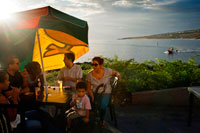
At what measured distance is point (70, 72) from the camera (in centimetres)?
429

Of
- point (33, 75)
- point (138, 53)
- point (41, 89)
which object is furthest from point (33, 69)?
point (138, 53)

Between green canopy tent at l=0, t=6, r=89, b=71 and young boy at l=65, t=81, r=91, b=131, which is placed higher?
green canopy tent at l=0, t=6, r=89, b=71

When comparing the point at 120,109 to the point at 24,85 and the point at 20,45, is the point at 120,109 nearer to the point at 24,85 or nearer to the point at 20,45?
the point at 24,85

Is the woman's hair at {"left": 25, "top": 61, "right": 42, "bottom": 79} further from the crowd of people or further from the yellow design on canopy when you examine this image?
the yellow design on canopy

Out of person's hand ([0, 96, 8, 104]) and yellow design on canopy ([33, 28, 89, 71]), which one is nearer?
person's hand ([0, 96, 8, 104])

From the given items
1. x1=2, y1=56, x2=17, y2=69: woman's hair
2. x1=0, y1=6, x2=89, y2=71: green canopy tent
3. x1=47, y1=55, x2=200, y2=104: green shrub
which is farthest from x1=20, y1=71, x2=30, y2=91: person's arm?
x1=47, y1=55, x2=200, y2=104: green shrub

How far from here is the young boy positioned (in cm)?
306

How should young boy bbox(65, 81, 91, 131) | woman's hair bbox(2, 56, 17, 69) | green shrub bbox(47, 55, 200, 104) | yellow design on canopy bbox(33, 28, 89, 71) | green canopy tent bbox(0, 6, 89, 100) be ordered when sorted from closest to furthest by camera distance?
1. green canopy tent bbox(0, 6, 89, 100)
2. young boy bbox(65, 81, 91, 131)
3. woman's hair bbox(2, 56, 17, 69)
4. yellow design on canopy bbox(33, 28, 89, 71)
5. green shrub bbox(47, 55, 200, 104)

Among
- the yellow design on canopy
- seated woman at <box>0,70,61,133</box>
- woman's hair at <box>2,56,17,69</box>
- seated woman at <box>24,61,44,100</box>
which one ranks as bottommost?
seated woman at <box>0,70,61,133</box>

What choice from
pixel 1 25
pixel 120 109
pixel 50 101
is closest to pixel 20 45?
pixel 1 25

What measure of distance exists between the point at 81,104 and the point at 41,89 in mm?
965

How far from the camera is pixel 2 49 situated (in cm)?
315

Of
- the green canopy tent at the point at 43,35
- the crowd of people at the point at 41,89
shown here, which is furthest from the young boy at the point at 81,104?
the green canopy tent at the point at 43,35

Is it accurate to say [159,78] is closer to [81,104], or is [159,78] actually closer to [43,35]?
[81,104]
